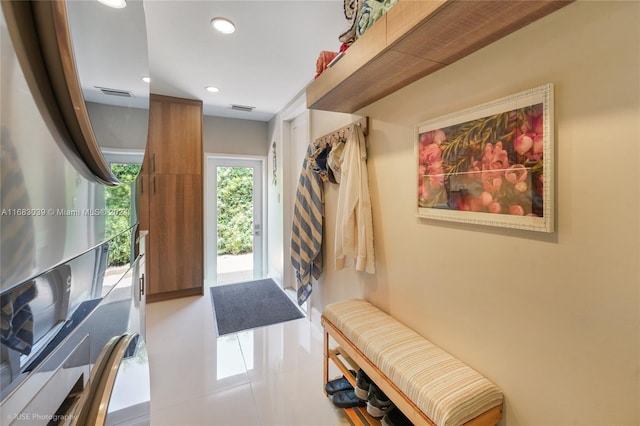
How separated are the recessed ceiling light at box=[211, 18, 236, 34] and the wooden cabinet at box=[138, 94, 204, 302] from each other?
5.47 ft

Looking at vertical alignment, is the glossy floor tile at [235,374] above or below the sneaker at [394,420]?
below

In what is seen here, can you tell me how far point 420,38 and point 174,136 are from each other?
307 centimetres

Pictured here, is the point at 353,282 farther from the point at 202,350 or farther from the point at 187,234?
the point at 187,234

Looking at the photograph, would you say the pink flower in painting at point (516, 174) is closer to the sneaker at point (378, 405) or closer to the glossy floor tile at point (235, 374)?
the sneaker at point (378, 405)

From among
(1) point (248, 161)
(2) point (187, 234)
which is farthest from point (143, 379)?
(1) point (248, 161)

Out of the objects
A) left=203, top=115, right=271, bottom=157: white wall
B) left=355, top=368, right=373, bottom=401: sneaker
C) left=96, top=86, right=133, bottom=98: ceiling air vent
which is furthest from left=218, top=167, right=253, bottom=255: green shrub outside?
left=96, top=86, right=133, bottom=98: ceiling air vent

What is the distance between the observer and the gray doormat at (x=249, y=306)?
270 centimetres

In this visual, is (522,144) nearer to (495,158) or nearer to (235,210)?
(495,158)

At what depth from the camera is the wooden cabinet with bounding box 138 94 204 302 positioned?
309cm

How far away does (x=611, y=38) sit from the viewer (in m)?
0.74

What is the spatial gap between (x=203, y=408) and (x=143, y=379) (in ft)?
3.41

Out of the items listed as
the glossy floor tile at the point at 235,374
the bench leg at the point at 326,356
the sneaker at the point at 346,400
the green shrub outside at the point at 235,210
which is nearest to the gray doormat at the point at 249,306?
the glossy floor tile at the point at 235,374

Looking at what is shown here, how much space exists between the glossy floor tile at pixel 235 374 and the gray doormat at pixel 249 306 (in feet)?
0.39

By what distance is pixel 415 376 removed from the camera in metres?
1.06
